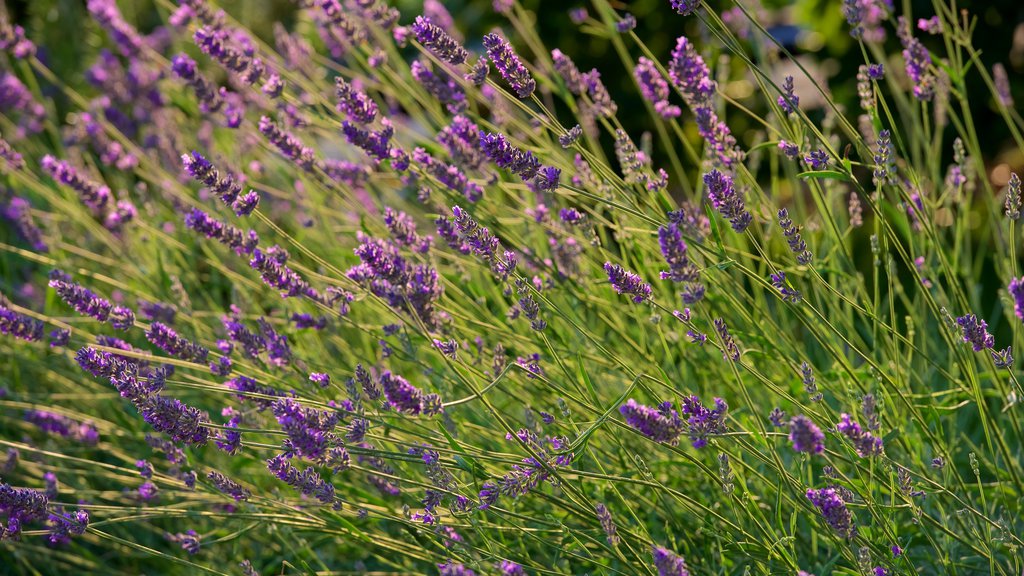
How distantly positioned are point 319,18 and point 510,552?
1.73m

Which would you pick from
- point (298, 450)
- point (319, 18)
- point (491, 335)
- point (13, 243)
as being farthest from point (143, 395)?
point (13, 243)

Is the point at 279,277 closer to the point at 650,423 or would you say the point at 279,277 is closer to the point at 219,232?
the point at 219,232

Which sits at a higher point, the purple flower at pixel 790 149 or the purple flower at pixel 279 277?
the purple flower at pixel 790 149

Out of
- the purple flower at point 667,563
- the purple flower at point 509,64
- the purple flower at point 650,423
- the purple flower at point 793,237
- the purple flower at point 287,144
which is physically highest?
the purple flower at point 793,237

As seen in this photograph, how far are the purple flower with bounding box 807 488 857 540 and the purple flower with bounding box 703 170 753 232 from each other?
36 centimetres

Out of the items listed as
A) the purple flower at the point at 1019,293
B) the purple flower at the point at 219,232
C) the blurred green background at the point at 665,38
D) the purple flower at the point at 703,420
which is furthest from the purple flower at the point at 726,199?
the blurred green background at the point at 665,38

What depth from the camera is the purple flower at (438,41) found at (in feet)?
4.94

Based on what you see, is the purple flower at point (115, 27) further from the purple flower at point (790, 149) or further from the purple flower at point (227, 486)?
the purple flower at point (790, 149)

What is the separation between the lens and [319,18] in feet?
9.41

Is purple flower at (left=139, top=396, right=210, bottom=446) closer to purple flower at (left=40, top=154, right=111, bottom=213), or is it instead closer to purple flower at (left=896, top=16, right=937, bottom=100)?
purple flower at (left=40, top=154, right=111, bottom=213)

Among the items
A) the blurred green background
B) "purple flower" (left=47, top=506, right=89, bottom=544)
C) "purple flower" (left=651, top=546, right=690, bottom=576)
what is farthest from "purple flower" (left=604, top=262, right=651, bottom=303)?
the blurred green background

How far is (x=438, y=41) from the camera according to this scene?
1524 millimetres

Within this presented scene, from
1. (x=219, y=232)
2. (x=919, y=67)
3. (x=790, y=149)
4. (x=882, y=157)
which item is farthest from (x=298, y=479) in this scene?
(x=919, y=67)

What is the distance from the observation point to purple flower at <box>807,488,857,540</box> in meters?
1.30
